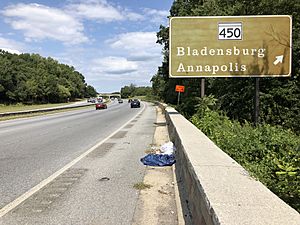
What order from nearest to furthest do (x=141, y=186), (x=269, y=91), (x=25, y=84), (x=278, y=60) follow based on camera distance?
1. (x=141, y=186)
2. (x=278, y=60)
3. (x=269, y=91)
4. (x=25, y=84)

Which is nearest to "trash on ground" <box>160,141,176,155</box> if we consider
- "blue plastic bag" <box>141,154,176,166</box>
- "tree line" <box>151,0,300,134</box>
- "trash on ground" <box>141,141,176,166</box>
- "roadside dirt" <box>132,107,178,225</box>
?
"trash on ground" <box>141,141,176,166</box>

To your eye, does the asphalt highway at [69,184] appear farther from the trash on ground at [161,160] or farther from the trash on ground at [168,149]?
the trash on ground at [168,149]

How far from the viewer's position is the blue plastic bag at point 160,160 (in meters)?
9.51

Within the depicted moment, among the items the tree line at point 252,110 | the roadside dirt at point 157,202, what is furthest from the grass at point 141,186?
the tree line at point 252,110

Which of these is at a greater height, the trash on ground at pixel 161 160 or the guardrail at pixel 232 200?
the guardrail at pixel 232 200

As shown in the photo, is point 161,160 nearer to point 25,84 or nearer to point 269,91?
point 269,91

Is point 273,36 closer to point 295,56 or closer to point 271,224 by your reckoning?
point 295,56

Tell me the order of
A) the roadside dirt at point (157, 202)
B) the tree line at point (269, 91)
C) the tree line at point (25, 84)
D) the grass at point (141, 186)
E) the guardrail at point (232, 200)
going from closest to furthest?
the guardrail at point (232, 200) < the roadside dirt at point (157, 202) < the grass at point (141, 186) < the tree line at point (269, 91) < the tree line at point (25, 84)

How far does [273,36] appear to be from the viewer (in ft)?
59.4

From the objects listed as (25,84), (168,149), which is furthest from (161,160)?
(25,84)

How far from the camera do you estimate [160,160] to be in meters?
9.66

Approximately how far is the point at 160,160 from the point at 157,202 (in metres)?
3.47

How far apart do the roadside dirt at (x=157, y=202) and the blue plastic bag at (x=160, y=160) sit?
79 cm

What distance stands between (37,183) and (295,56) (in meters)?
17.6
